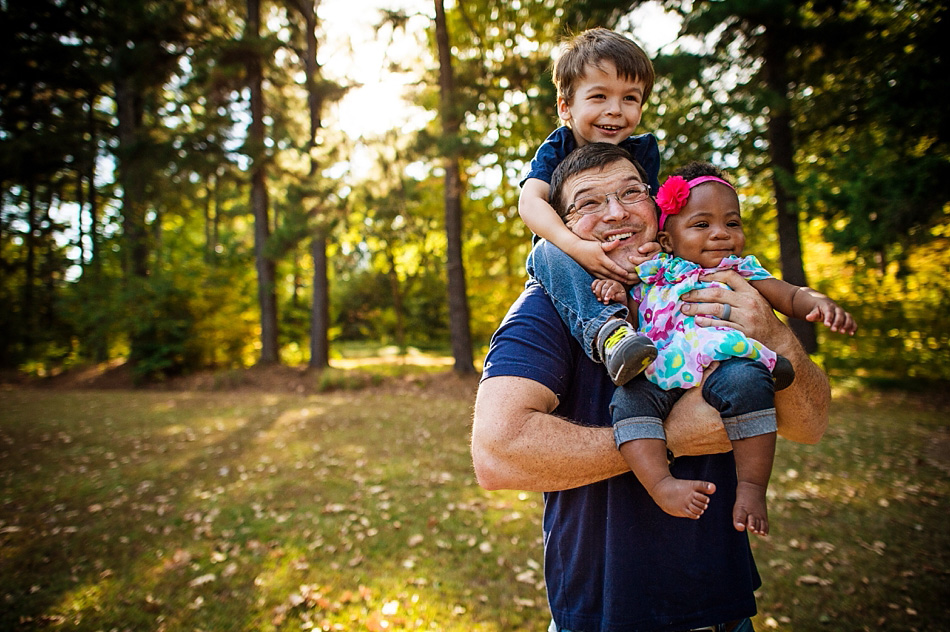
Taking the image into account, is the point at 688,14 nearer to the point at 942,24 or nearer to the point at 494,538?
the point at 942,24

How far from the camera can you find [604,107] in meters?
1.96

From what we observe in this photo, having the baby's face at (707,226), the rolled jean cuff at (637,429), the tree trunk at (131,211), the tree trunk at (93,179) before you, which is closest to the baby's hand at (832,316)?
the baby's face at (707,226)

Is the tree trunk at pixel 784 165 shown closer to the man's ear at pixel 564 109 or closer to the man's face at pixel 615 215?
the man's ear at pixel 564 109

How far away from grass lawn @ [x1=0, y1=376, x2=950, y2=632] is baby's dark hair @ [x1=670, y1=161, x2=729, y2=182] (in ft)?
11.4

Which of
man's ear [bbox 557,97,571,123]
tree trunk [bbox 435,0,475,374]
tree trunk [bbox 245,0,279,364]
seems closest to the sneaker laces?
man's ear [bbox 557,97,571,123]

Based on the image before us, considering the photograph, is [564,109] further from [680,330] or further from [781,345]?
[781,345]

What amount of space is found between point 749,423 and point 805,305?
45 centimetres

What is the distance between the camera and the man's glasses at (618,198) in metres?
1.66

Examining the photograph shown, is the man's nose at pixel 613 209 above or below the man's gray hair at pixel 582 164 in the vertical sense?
below

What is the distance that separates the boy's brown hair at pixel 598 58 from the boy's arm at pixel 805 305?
0.93 metres

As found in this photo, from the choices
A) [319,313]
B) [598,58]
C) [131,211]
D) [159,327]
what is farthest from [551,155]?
[131,211]

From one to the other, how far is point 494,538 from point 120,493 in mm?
4942

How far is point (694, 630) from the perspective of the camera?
4.73ft

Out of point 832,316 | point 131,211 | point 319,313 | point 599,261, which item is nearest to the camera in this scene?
point 832,316
